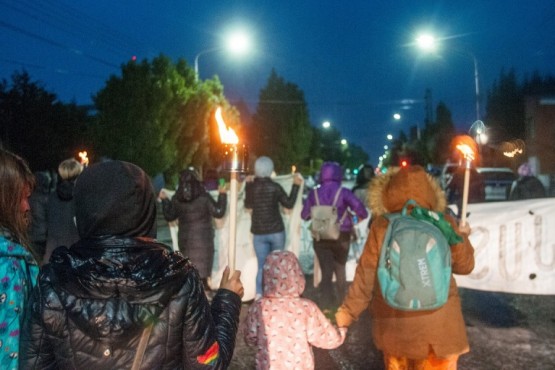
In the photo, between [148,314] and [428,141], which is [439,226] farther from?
[428,141]

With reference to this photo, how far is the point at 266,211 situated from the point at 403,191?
4.36 metres

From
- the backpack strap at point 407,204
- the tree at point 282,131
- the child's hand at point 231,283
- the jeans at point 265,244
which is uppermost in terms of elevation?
the tree at point 282,131

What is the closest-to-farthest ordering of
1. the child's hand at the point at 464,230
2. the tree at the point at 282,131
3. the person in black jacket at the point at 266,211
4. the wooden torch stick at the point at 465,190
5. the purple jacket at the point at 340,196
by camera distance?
the child's hand at the point at 464,230 → the wooden torch stick at the point at 465,190 → the purple jacket at the point at 340,196 → the person in black jacket at the point at 266,211 → the tree at the point at 282,131

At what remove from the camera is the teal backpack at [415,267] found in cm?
345

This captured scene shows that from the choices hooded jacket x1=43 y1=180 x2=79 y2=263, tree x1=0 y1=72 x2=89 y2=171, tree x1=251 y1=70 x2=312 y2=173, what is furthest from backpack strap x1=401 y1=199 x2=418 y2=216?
tree x1=251 y1=70 x2=312 y2=173

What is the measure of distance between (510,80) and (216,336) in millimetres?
49782

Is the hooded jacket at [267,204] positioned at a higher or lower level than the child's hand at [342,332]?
higher

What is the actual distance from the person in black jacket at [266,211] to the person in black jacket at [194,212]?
46 centimetres

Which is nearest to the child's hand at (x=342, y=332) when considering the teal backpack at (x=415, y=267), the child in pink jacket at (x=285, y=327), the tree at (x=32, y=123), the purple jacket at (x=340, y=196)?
the child in pink jacket at (x=285, y=327)

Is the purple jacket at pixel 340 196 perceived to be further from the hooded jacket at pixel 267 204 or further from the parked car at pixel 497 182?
the parked car at pixel 497 182

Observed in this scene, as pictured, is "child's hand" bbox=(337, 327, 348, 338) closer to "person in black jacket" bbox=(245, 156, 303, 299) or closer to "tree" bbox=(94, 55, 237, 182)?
"person in black jacket" bbox=(245, 156, 303, 299)

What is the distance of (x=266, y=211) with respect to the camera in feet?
26.7

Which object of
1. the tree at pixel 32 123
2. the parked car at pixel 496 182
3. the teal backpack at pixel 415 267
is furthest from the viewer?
the tree at pixel 32 123

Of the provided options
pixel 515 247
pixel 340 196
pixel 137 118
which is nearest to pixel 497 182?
pixel 515 247
